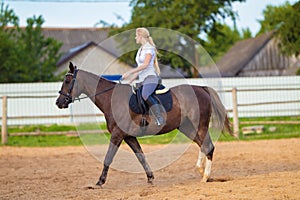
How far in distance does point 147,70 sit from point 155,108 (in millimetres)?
658

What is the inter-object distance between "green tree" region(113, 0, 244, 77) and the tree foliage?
749 cm

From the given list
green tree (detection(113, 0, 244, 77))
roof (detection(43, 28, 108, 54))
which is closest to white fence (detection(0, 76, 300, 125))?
green tree (detection(113, 0, 244, 77))

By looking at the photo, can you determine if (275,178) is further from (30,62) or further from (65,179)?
(30,62)

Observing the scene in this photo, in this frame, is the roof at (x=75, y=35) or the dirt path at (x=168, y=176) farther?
the roof at (x=75, y=35)

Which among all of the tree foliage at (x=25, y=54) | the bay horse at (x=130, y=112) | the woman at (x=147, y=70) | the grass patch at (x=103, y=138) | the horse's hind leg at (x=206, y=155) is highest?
the tree foliage at (x=25, y=54)

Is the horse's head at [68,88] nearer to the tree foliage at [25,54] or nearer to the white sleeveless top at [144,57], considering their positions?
the white sleeveless top at [144,57]

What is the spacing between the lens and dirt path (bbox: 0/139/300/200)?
6.79 m

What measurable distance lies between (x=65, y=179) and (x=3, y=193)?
64.6 inches

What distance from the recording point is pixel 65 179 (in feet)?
30.9

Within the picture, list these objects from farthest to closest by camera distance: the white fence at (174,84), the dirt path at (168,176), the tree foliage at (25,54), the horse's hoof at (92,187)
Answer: the tree foliage at (25,54)
the white fence at (174,84)
the horse's hoof at (92,187)
the dirt path at (168,176)

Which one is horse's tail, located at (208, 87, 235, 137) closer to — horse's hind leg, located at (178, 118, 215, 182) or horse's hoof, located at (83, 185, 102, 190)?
horse's hind leg, located at (178, 118, 215, 182)

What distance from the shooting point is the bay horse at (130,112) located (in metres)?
8.30

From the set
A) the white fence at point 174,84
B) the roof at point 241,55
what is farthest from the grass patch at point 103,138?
the roof at point 241,55

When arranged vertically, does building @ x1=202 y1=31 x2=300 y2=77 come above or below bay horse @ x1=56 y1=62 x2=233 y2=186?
above
